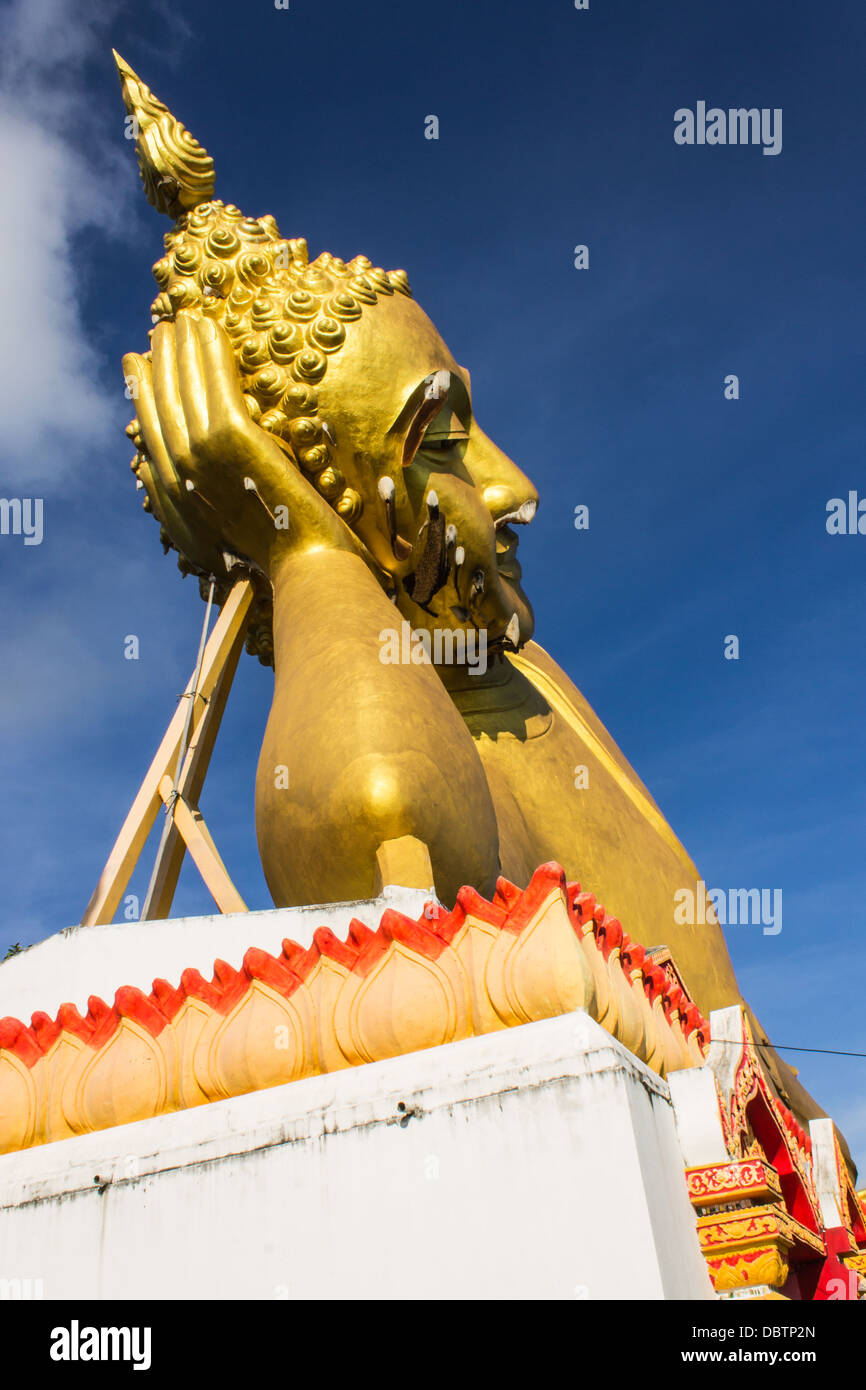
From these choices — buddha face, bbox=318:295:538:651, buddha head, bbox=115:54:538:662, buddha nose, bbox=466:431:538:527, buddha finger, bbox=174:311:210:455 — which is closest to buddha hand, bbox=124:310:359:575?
buddha finger, bbox=174:311:210:455

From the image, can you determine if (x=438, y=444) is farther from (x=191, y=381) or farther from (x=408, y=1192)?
(x=408, y=1192)

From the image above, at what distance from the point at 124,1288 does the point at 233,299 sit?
7002 mm

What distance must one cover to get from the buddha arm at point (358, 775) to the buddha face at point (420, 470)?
1443 mm

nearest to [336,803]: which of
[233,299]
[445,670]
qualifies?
[445,670]

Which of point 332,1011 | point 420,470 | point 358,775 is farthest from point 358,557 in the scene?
point 332,1011

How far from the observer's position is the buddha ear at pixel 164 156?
954 centimetres

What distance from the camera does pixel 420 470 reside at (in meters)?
8.59

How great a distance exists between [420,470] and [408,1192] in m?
5.98

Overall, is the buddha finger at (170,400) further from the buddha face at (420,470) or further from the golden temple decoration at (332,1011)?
the golden temple decoration at (332,1011)

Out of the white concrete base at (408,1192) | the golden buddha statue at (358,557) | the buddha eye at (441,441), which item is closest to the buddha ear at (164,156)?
the golden buddha statue at (358,557)

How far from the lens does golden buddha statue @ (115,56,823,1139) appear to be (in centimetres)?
652

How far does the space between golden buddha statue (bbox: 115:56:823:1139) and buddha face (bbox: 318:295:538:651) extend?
0.02 meters

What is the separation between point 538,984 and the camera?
378 centimetres
